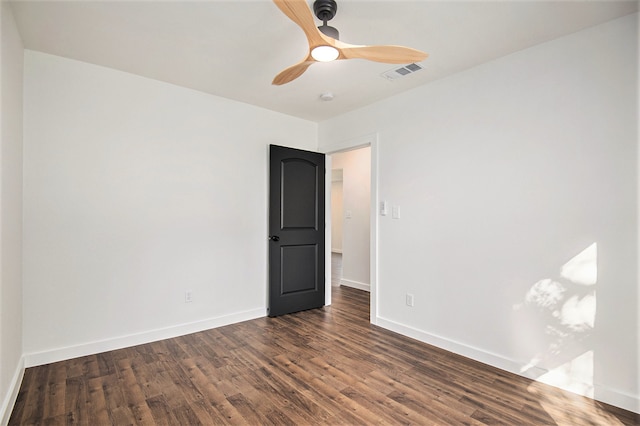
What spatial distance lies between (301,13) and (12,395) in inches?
116

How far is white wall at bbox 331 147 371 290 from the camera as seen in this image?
5.55 m

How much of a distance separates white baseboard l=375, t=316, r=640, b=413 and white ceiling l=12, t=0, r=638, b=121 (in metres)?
2.33

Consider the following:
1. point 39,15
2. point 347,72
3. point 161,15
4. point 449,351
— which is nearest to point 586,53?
point 347,72

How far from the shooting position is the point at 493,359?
2691 millimetres

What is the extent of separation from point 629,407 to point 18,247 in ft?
14.4

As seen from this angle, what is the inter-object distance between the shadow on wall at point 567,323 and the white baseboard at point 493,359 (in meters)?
0.03

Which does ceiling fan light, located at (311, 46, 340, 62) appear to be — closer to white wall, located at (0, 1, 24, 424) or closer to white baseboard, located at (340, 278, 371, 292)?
white wall, located at (0, 1, 24, 424)

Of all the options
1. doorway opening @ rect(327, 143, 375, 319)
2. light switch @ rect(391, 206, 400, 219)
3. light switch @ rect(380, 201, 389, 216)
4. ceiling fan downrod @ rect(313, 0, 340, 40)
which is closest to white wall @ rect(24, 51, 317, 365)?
light switch @ rect(380, 201, 389, 216)

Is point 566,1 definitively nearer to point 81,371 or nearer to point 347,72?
point 347,72

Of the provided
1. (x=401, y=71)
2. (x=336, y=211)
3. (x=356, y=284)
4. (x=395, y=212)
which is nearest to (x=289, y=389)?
(x=395, y=212)

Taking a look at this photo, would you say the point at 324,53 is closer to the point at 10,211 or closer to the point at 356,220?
the point at 10,211

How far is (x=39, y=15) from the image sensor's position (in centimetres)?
217

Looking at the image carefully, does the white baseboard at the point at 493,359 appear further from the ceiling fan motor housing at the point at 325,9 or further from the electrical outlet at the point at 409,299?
the ceiling fan motor housing at the point at 325,9

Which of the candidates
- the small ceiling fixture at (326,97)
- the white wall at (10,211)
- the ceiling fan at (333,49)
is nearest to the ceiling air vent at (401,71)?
the small ceiling fixture at (326,97)
